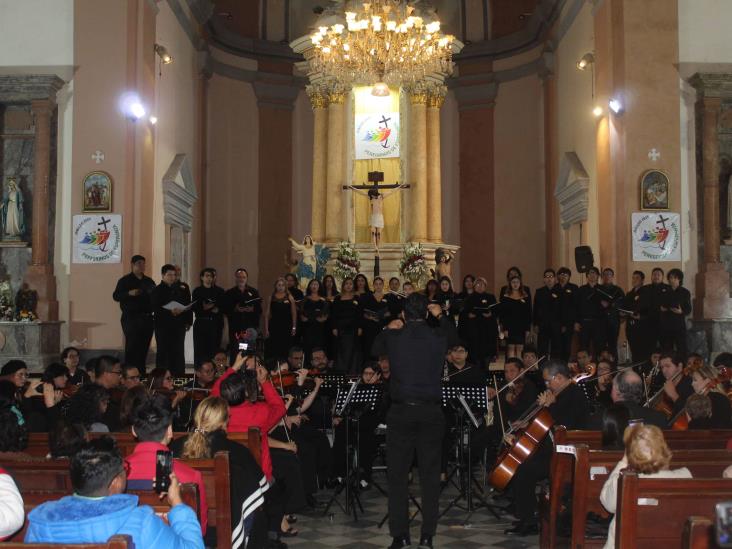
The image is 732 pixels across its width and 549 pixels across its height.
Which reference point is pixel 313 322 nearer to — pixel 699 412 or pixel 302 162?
pixel 699 412

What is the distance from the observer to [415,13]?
18.4m

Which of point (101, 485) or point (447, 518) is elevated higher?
point (101, 485)

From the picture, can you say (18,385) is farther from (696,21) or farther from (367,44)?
(696,21)

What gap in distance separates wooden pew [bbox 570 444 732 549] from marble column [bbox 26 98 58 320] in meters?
9.88

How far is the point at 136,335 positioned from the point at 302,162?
10.4m

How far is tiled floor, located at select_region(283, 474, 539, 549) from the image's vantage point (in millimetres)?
6797

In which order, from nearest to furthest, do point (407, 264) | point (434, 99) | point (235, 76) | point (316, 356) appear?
point (316, 356)
point (407, 264)
point (434, 99)
point (235, 76)

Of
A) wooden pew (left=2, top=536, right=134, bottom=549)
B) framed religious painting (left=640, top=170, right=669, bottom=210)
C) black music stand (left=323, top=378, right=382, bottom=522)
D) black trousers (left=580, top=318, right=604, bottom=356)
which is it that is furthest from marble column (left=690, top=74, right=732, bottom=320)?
wooden pew (left=2, top=536, right=134, bottom=549)

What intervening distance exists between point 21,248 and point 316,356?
5.87m

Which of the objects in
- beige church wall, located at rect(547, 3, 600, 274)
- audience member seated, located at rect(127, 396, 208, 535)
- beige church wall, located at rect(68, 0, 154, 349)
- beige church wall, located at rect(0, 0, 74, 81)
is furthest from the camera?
beige church wall, located at rect(547, 3, 600, 274)

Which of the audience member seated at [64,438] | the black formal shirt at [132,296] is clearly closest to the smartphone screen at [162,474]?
the audience member seated at [64,438]

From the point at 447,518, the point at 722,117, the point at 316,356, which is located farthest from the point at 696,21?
the point at 447,518

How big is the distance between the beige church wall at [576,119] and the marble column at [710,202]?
89.1 inches

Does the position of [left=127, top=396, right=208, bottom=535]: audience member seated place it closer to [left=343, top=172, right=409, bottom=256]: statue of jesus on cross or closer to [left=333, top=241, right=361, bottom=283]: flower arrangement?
[left=333, top=241, right=361, bottom=283]: flower arrangement
